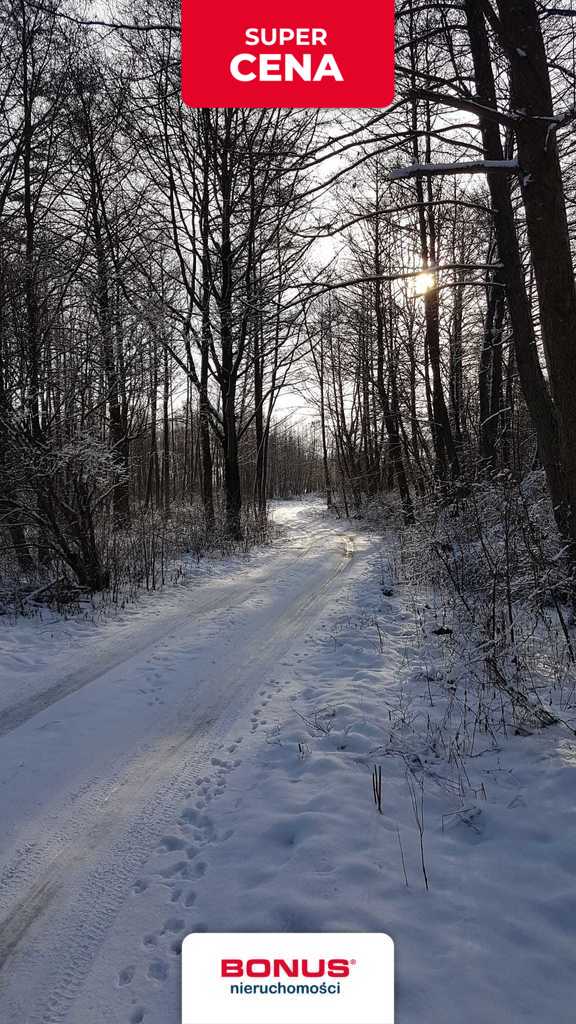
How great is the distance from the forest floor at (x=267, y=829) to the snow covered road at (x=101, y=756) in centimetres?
2

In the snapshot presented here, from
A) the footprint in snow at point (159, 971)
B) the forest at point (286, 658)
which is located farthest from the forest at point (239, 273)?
the footprint in snow at point (159, 971)

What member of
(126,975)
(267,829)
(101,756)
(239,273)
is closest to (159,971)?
(126,975)

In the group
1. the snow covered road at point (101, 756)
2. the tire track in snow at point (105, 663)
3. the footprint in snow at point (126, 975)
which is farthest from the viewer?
the tire track in snow at point (105, 663)

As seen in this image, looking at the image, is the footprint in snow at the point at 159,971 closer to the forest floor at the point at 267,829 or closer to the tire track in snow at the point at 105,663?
the forest floor at the point at 267,829

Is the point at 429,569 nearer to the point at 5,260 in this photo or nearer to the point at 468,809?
the point at 468,809

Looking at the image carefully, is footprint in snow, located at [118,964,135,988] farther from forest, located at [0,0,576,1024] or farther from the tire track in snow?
the tire track in snow

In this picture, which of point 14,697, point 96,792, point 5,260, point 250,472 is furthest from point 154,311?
point 250,472

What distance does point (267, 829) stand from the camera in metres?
3.04

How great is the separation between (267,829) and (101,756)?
60.4 inches

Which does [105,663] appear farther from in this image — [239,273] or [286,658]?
[239,273]

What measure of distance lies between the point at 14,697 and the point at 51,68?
501 inches

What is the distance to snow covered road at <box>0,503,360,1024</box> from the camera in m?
2.37

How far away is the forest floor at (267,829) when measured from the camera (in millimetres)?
2152

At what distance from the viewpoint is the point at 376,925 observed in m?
2.33
